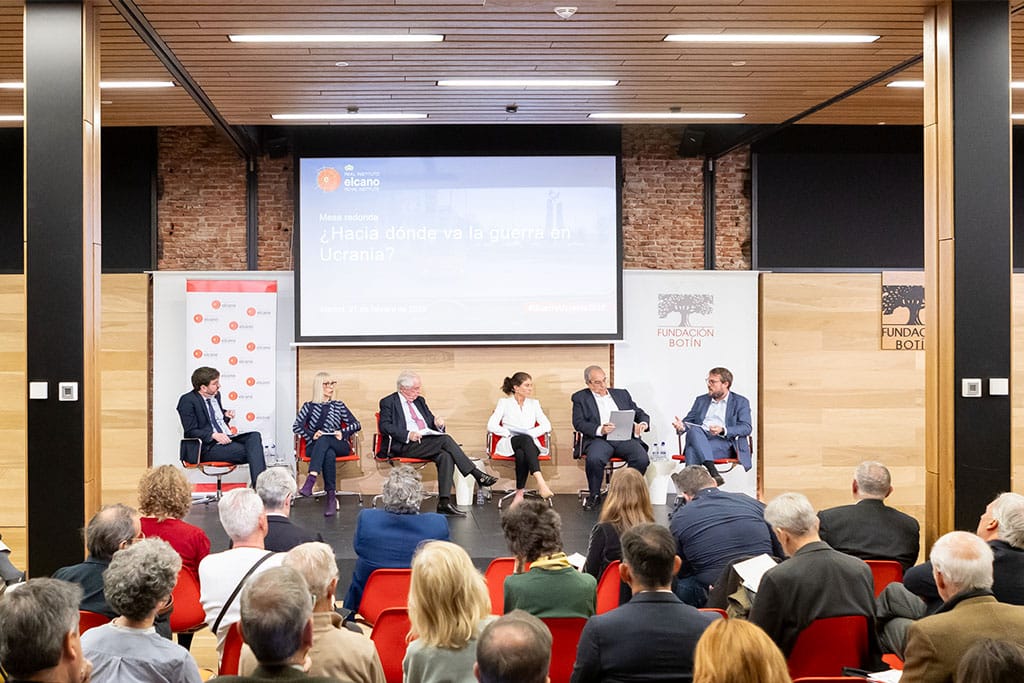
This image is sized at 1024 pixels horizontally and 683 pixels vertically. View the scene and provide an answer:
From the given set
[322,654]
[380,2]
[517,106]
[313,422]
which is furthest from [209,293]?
[322,654]

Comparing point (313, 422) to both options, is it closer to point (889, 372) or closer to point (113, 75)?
point (113, 75)

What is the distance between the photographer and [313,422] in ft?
29.2

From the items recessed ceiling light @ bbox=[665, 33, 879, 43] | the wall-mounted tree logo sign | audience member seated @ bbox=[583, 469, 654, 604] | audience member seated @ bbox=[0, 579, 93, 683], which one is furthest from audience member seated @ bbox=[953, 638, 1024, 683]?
the wall-mounted tree logo sign

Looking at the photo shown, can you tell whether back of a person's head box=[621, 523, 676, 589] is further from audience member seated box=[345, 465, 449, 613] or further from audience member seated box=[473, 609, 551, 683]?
audience member seated box=[345, 465, 449, 613]

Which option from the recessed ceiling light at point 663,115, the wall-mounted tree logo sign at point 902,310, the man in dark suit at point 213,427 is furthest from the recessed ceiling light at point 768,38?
the man in dark suit at point 213,427

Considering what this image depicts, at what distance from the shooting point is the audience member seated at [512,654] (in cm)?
226

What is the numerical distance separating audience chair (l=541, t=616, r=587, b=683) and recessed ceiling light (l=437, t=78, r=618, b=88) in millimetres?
5180

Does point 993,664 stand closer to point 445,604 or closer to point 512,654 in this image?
point 512,654

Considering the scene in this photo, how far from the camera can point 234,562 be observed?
3.69 metres

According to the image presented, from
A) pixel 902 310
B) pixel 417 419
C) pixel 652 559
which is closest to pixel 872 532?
pixel 652 559

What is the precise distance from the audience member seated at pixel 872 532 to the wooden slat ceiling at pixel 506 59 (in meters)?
3.09

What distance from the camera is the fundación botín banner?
955cm

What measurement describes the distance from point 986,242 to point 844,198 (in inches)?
194

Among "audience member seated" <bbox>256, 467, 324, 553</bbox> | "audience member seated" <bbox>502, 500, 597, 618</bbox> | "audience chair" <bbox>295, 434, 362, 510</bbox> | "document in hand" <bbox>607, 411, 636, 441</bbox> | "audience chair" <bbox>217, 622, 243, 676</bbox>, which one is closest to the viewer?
"audience chair" <bbox>217, 622, 243, 676</bbox>
